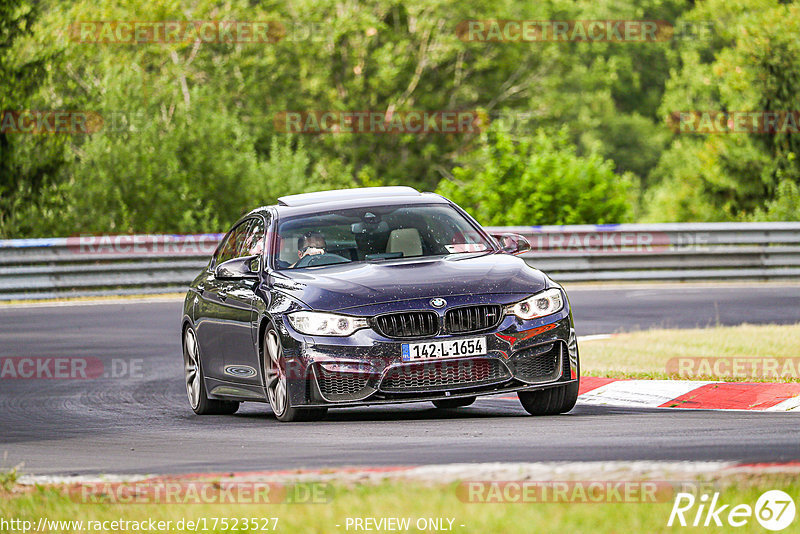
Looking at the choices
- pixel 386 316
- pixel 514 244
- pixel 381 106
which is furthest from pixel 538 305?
pixel 381 106

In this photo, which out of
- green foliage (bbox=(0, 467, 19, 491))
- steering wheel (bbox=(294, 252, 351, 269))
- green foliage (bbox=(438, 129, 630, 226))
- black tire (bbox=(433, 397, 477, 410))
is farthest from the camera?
green foliage (bbox=(438, 129, 630, 226))

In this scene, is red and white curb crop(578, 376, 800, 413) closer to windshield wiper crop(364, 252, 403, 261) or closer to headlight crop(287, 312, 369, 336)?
windshield wiper crop(364, 252, 403, 261)

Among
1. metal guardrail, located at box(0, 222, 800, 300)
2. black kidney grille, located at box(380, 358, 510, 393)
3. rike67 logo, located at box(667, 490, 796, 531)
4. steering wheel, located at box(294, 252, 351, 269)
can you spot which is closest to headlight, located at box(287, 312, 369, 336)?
black kidney grille, located at box(380, 358, 510, 393)

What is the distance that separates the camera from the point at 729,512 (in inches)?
210

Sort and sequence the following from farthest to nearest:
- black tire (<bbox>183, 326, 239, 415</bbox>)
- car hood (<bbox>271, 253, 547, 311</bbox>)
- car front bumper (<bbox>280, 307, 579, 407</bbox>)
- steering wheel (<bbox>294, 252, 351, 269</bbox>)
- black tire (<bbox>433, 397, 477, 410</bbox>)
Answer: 1. black tire (<bbox>183, 326, 239, 415</bbox>)
2. black tire (<bbox>433, 397, 477, 410</bbox>)
3. steering wheel (<bbox>294, 252, 351, 269</bbox>)
4. car hood (<bbox>271, 253, 547, 311</bbox>)
5. car front bumper (<bbox>280, 307, 579, 407</bbox>)

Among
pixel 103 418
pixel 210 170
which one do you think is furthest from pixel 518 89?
pixel 103 418

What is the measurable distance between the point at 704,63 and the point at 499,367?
5686cm

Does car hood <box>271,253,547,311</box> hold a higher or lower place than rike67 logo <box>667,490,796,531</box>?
lower

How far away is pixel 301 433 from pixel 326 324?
73 cm

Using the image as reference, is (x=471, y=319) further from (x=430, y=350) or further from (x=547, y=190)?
(x=547, y=190)

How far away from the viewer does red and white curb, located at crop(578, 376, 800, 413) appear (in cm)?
1016

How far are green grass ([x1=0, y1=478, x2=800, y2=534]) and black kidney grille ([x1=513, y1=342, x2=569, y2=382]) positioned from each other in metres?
3.28

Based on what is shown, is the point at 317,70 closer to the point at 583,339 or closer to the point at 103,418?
the point at 583,339

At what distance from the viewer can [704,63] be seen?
210ft
